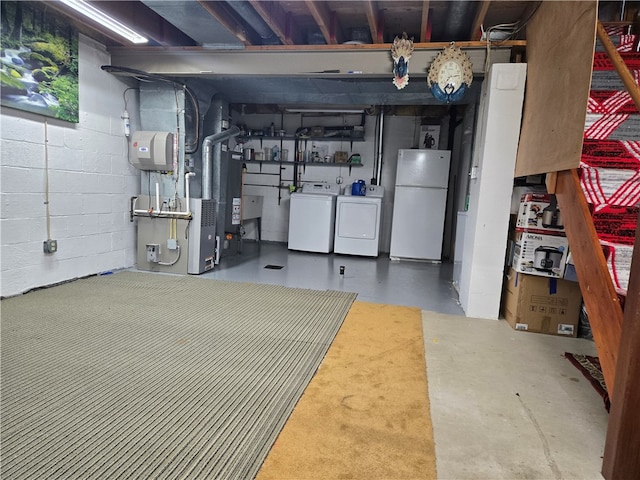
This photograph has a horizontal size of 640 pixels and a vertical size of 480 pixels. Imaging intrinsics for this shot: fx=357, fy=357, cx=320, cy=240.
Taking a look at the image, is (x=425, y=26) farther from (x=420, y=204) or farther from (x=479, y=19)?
(x=420, y=204)

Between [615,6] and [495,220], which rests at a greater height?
[615,6]

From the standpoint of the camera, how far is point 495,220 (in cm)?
325

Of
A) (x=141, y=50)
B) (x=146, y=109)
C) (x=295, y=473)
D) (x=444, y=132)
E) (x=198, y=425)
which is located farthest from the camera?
(x=444, y=132)

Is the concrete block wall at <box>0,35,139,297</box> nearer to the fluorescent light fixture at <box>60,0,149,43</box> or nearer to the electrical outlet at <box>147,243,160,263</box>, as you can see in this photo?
the electrical outlet at <box>147,243,160,263</box>

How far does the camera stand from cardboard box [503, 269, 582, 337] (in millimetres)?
2957

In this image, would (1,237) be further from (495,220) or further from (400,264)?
(400,264)

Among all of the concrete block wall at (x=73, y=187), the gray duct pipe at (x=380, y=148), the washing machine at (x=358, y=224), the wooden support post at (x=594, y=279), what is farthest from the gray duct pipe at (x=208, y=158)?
the wooden support post at (x=594, y=279)

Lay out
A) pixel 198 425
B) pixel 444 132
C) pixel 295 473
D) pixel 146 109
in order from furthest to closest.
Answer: pixel 444 132, pixel 146 109, pixel 198 425, pixel 295 473

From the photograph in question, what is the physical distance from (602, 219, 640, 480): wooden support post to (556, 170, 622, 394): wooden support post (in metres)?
0.10

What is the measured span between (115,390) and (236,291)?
196 cm

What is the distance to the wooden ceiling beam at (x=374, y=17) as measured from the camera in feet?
9.86

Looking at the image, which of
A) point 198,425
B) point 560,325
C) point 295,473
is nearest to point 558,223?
point 560,325

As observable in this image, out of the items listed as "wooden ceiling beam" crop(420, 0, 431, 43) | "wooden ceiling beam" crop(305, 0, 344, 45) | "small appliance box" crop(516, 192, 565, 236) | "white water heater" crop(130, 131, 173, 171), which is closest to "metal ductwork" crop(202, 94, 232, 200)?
"white water heater" crop(130, 131, 173, 171)

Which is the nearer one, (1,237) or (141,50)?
(1,237)
